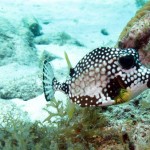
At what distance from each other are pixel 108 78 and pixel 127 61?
0.94 ft

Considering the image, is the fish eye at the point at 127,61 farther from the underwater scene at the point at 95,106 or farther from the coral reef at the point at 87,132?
the coral reef at the point at 87,132

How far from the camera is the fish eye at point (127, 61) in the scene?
3139 millimetres

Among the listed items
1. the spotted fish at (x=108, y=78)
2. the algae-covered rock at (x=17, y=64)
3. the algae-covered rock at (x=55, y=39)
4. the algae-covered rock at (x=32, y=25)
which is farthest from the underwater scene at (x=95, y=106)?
the algae-covered rock at (x=32, y=25)

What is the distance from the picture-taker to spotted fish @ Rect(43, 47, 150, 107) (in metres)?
3.13

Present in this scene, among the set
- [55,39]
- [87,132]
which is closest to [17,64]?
[55,39]

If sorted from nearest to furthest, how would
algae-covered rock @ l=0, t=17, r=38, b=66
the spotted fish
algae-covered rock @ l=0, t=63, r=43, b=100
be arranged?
the spotted fish → algae-covered rock @ l=0, t=63, r=43, b=100 → algae-covered rock @ l=0, t=17, r=38, b=66

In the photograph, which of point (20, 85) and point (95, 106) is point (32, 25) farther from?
point (95, 106)

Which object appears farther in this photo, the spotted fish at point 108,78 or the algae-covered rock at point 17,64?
the algae-covered rock at point 17,64

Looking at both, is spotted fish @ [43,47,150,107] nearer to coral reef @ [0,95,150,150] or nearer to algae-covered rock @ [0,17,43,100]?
coral reef @ [0,95,150,150]

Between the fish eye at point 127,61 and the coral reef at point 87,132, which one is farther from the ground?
the fish eye at point 127,61

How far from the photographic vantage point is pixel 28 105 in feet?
21.5

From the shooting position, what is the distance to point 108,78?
3209 mm

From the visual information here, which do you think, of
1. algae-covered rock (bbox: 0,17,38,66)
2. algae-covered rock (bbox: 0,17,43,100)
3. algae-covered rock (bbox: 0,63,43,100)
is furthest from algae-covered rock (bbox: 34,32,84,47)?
algae-covered rock (bbox: 0,63,43,100)

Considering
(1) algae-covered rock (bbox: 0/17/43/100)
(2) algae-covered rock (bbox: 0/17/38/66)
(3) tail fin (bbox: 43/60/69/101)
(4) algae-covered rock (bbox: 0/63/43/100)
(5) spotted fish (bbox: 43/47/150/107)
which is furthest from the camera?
(2) algae-covered rock (bbox: 0/17/38/66)
